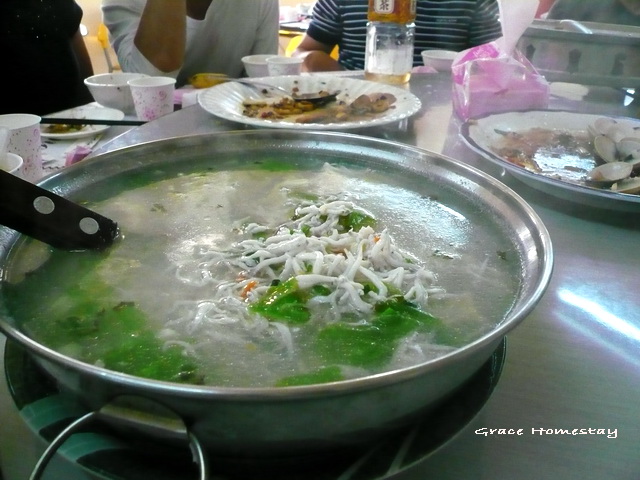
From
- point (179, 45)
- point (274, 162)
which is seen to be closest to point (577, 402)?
point (274, 162)

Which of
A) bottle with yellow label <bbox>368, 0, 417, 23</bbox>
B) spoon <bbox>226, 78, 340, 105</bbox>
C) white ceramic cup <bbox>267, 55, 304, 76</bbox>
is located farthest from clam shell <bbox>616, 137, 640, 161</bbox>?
white ceramic cup <bbox>267, 55, 304, 76</bbox>

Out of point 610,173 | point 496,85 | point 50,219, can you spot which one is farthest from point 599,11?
point 50,219

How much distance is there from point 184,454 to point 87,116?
1.66m

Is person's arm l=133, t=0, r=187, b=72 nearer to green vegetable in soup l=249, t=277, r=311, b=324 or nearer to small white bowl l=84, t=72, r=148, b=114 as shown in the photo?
small white bowl l=84, t=72, r=148, b=114

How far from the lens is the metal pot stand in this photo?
0.61 meters

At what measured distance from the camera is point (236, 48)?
344cm

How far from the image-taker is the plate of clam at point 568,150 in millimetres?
1239

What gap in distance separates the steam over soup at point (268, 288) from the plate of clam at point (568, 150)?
0.98ft

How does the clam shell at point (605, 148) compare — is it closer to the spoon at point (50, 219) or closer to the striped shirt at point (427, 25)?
the spoon at point (50, 219)

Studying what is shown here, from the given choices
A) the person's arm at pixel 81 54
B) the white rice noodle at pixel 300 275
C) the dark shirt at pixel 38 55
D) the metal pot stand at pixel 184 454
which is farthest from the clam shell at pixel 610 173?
the person's arm at pixel 81 54

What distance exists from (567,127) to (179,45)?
6.79 feet

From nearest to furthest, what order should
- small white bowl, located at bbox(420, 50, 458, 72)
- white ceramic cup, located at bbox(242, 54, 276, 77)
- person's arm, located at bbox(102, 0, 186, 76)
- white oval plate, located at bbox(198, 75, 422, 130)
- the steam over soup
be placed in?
the steam over soup < white oval plate, located at bbox(198, 75, 422, 130) < white ceramic cup, located at bbox(242, 54, 276, 77) < small white bowl, located at bbox(420, 50, 458, 72) < person's arm, located at bbox(102, 0, 186, 76)

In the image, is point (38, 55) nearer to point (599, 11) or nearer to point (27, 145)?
point (27, 145)

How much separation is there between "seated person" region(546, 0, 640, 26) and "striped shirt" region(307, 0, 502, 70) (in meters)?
0.40
